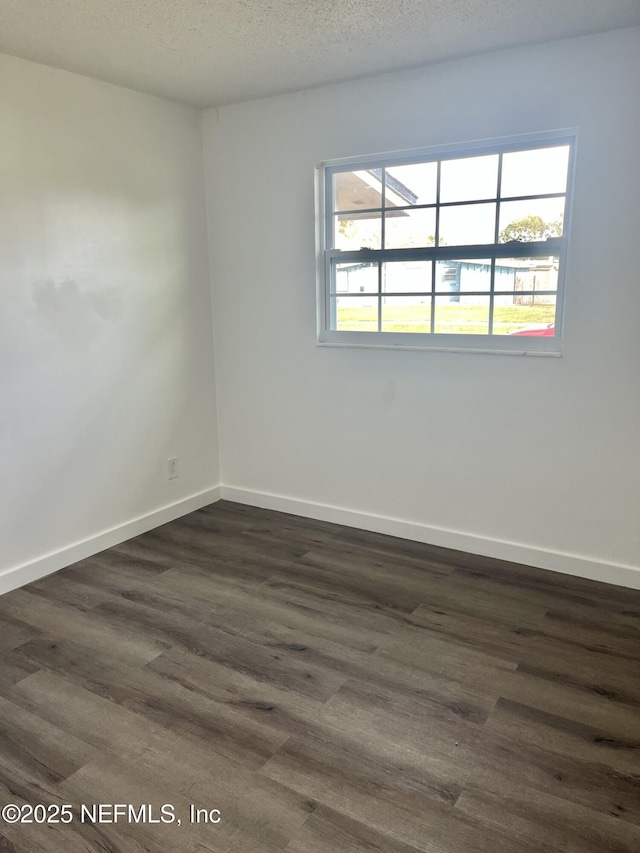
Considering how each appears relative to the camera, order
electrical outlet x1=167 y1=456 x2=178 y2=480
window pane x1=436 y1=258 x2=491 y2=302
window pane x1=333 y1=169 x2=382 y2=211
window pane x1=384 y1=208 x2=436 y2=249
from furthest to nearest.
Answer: electrical outlet x1=167 y1=456 x2=178 y2=480 < window pane x1=333 y1=169 x2=382 y2=211 < window pane x1=384 y1=208 x2=436 y2=249 < window pane x1=436 y1=258 x2=491 y2=302

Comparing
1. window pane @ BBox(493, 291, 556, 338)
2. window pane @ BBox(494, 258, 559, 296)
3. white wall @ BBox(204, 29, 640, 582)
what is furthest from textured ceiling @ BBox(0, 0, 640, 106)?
window pane @ BBox(493, 291, 556, 338)

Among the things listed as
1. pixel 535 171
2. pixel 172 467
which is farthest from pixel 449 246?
pixel 172 467

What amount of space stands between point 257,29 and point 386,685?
262cm

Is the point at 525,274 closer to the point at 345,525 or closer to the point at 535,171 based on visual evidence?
the point at 535,171

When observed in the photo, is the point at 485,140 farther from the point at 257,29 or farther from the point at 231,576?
the point at 231,576

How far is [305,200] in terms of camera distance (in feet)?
11.4

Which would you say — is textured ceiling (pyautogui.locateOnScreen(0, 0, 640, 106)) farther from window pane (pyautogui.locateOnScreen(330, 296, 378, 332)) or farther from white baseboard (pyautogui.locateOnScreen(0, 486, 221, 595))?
white baseboard (pyautogui.locateOnScreen(0, 486, 221, 595))

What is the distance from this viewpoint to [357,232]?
3457 millimetres

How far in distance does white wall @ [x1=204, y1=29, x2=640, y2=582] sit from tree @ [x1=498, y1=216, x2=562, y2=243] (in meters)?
0.15

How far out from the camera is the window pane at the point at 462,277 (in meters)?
3.10

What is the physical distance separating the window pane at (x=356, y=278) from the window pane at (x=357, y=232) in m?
0.10

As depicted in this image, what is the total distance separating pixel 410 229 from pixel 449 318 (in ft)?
1.72

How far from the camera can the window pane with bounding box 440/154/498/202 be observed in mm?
3016

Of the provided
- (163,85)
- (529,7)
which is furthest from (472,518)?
(163,85)
